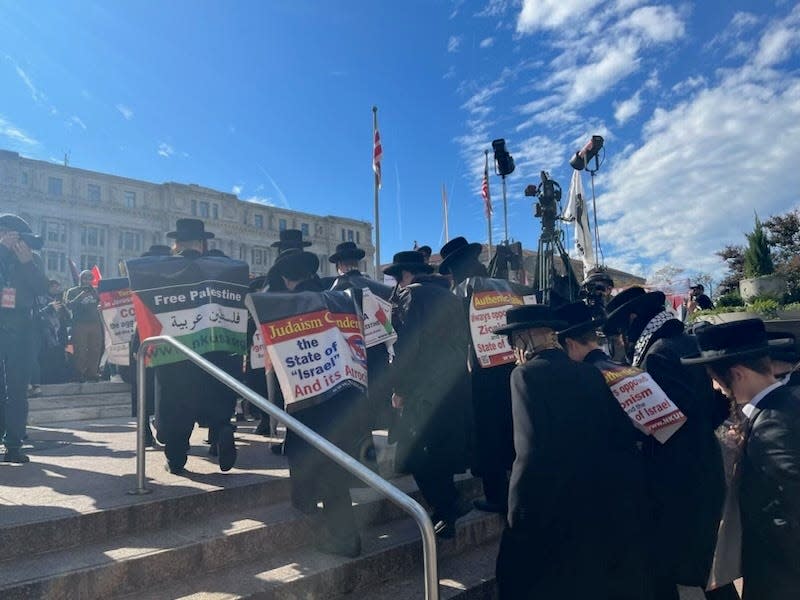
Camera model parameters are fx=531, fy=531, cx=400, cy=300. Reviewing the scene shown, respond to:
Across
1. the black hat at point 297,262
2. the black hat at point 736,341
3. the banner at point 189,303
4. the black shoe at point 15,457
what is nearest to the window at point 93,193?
the black shoe at point 15,457

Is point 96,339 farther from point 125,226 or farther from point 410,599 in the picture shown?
point 125,226

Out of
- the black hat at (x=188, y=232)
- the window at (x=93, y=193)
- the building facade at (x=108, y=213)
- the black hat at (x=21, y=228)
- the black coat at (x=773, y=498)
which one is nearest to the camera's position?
the black coat at (x=773, y=498)

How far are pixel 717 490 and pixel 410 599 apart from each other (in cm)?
178

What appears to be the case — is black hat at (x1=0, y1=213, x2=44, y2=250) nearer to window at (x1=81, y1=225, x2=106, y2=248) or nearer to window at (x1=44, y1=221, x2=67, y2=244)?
window at (x1=44, y1=221, x2=67, y2=244)

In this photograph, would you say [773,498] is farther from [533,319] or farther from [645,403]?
[533,319]

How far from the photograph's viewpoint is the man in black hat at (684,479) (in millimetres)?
2662

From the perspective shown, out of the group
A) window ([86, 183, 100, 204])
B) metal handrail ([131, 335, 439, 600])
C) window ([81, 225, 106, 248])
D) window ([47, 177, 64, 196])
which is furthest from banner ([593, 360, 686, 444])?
window ([86, 183, 100, 204])

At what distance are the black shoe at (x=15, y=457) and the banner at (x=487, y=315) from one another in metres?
4.00

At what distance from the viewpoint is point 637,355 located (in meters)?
3.39

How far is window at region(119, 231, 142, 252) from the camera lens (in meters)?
58.7

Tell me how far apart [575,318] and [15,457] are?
4747 mm

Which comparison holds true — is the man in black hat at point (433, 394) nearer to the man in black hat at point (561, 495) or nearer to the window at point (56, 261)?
the man in black hat at point (561, 495)

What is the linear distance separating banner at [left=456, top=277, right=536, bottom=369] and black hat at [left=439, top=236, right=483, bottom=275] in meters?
0.26

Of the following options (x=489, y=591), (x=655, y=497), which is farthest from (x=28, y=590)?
(x=655, y=497)
